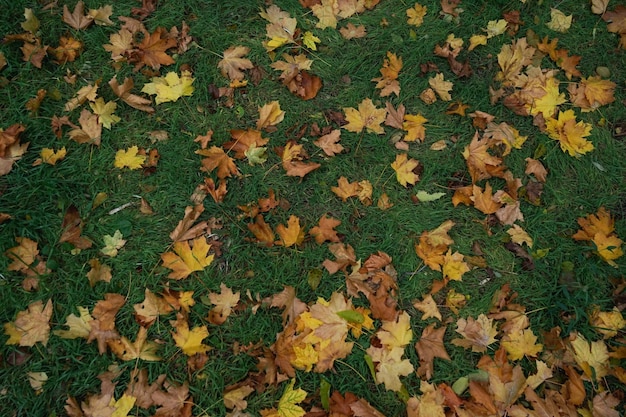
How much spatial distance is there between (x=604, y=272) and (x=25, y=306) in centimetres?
279

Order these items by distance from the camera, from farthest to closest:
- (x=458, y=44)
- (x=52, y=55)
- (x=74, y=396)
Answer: (x=458, y=44) → (x=52, y=55) → (x=74, y=396)

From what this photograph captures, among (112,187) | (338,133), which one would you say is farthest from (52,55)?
(338,133)

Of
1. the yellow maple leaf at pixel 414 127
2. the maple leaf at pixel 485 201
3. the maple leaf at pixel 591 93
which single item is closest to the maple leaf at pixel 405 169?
the yellow maple leaf at pixel 414 127

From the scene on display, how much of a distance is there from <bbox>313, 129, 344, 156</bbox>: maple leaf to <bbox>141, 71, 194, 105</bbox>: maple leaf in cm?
81

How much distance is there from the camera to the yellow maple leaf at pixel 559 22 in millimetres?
3180

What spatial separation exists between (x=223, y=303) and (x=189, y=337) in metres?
0.21

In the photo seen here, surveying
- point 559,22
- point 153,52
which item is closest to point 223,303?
point 153,52

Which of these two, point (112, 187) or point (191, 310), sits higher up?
point (112, 187)

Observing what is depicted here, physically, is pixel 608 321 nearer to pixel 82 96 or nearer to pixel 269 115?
pixel 269 115

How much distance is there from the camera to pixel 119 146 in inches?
104

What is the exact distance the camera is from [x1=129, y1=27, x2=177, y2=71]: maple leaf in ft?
9.32

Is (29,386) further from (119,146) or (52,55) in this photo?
(52,55)

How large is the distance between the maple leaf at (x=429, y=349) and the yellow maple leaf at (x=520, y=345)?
0.29m

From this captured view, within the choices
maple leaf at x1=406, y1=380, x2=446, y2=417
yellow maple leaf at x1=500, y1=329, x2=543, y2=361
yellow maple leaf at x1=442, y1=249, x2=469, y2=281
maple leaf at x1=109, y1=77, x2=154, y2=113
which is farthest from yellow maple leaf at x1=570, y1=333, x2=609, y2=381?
maple leaf at x1=109, y1=77, x2=154, y2=113
